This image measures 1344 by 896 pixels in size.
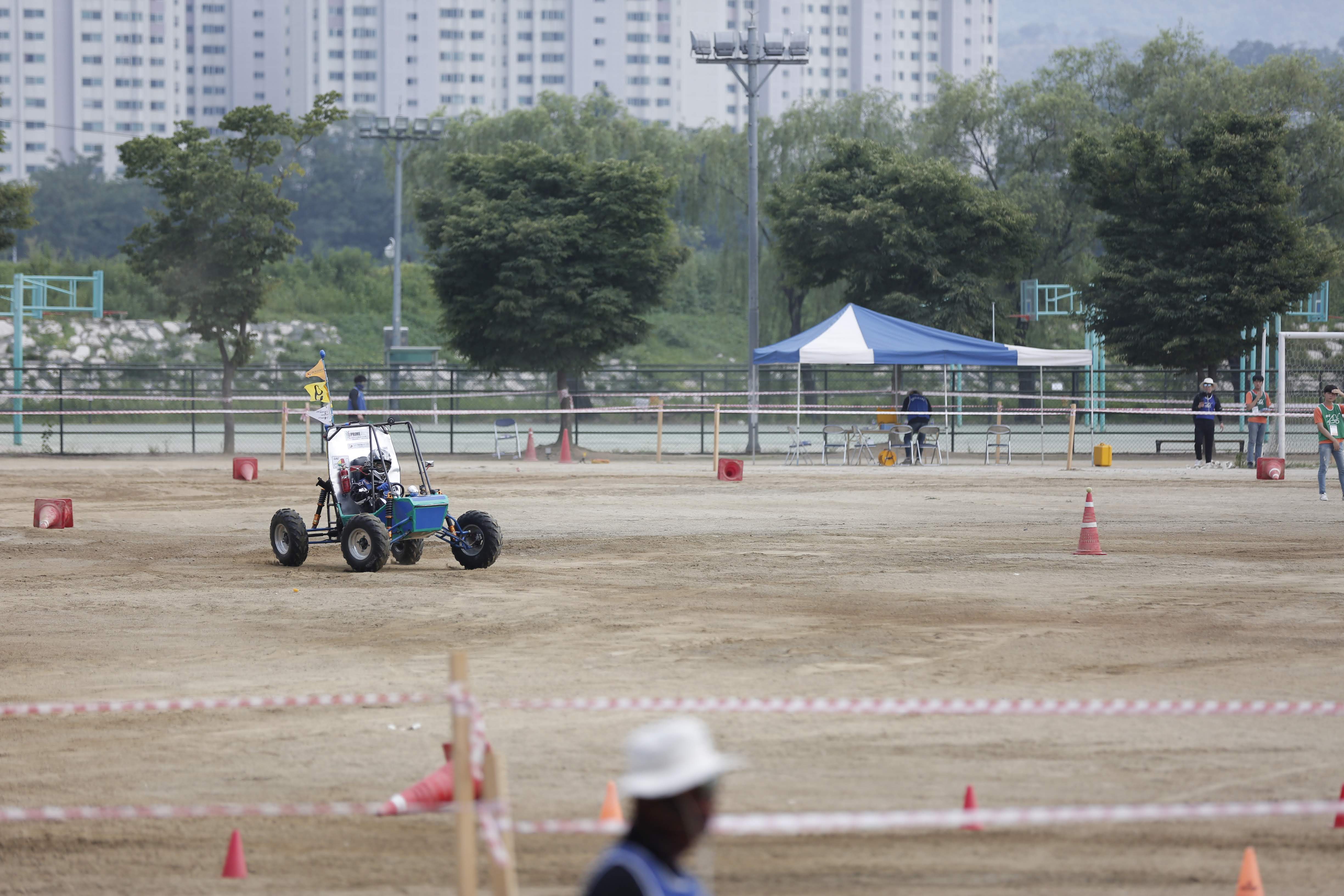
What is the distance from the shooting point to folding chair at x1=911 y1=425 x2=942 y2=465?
30.6 metres

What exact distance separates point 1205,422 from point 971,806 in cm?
2558

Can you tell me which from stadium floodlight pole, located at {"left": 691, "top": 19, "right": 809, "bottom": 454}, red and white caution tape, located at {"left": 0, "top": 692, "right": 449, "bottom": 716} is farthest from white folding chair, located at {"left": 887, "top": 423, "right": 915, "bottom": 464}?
red and white caution tape, located at {"left": 0, "top": 692, "right": 449, "bottom": 716}

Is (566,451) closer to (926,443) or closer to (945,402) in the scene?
(926,443)

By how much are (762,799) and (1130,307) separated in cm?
3129

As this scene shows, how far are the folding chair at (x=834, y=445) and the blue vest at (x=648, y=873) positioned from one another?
26562 mm

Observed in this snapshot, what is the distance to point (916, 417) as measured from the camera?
103 feet

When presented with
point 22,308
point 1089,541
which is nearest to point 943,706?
point 1089,541

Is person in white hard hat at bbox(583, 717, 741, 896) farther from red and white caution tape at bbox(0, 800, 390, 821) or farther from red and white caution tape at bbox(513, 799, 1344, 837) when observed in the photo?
red and white caution tape at bbox(0, 800, 390, 821)

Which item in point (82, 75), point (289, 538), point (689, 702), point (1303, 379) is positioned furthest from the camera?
point (82, 75)

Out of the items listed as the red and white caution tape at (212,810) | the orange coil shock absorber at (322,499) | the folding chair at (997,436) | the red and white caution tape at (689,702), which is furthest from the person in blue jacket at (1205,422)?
the red and white caution tape at (212,810)

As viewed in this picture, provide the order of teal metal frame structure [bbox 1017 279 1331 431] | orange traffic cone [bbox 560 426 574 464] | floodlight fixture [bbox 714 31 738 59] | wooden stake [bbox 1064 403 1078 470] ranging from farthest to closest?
teal metal frame structure [bbox 1017 279 1331 431], floodlight fixture [bbox 714 31 738 59], orange traffic cone [bbox 560 426 574 464], wooden stake [bbox 1064 403 1078 470]

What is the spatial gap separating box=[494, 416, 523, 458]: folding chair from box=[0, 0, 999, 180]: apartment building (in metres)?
102

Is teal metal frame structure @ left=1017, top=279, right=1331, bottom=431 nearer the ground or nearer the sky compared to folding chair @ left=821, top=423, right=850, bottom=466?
nearer the sky

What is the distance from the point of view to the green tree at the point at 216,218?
3453 cm
